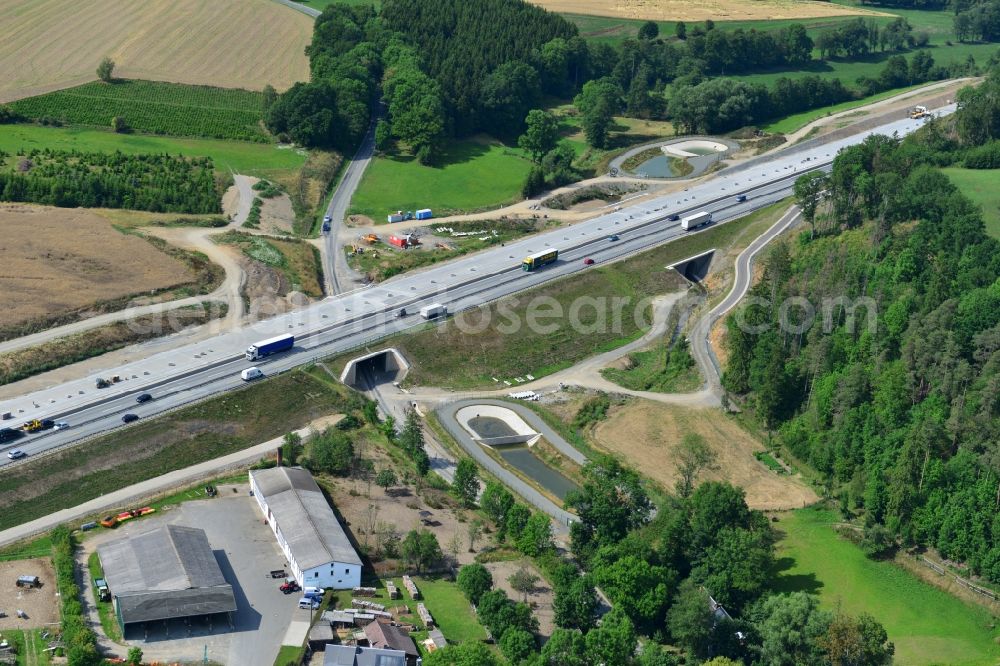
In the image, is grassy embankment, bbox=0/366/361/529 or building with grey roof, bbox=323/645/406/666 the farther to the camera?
grassy embankment, bbox=0/366/361/529

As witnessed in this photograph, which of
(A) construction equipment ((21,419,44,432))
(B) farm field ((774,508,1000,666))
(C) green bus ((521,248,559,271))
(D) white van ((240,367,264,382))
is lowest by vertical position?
(B) farm field ((774,508,1000,666))

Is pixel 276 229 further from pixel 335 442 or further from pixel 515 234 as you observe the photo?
pixel 335 442

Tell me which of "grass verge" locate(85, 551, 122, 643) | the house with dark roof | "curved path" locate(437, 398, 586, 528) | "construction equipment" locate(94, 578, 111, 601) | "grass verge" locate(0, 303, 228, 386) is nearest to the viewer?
"grass verge" locate(85, 551, 122, 643)

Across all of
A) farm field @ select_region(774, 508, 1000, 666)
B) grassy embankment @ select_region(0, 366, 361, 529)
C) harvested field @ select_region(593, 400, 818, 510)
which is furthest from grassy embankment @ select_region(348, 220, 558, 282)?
farm field @ select_region(774, 508, 1000, 666)

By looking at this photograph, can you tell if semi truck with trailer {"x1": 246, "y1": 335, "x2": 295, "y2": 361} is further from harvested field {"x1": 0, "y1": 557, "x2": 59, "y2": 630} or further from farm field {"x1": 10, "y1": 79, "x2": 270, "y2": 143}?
farm field {"x1": 10, "y1": 79, "x2": 270, "y2": 143}

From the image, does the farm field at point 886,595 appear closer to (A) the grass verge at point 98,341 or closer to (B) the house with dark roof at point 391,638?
(B) the house with dark roof at point 391,638

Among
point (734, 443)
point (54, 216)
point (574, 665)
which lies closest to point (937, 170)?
Answer: point (734, 443)

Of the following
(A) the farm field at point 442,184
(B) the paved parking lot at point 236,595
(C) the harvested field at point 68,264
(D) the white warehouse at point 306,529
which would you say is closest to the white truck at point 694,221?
(A) the farm field at point 442,184
